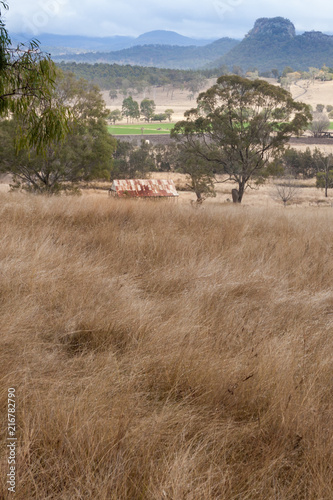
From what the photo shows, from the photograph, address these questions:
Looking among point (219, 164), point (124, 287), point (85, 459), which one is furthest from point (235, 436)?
point (219, 164)

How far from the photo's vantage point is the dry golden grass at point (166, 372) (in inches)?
66.1

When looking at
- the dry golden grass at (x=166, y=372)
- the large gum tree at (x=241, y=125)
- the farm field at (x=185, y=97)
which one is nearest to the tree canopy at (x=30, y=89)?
the dry golden grass at (x=166, y=372)

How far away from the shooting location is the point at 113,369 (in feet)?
7.68

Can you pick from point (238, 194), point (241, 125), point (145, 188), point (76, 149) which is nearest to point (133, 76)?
point (145, 188)

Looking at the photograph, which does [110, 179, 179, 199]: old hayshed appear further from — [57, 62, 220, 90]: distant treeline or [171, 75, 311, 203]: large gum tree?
[57, 62, 220, 90]: distant treeline

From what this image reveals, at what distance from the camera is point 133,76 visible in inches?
7362

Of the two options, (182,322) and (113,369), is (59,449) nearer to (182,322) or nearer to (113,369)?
(113,369)

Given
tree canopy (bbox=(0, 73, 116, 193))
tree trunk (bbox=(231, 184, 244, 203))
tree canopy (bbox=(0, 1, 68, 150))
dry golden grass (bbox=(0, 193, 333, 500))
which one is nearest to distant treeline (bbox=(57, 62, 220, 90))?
tree canopy (bbox=(0, 73, 116, 193))

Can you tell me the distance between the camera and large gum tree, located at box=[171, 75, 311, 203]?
3184 cm

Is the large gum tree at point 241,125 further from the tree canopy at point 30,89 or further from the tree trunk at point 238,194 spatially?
the tree canopy at point 30,89

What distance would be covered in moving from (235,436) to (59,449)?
0.76 m

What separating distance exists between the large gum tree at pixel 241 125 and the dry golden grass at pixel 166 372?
1163 inches

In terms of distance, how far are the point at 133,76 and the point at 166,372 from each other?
200008 millimetres

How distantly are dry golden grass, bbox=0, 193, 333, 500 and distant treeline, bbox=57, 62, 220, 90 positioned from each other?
579 feet
